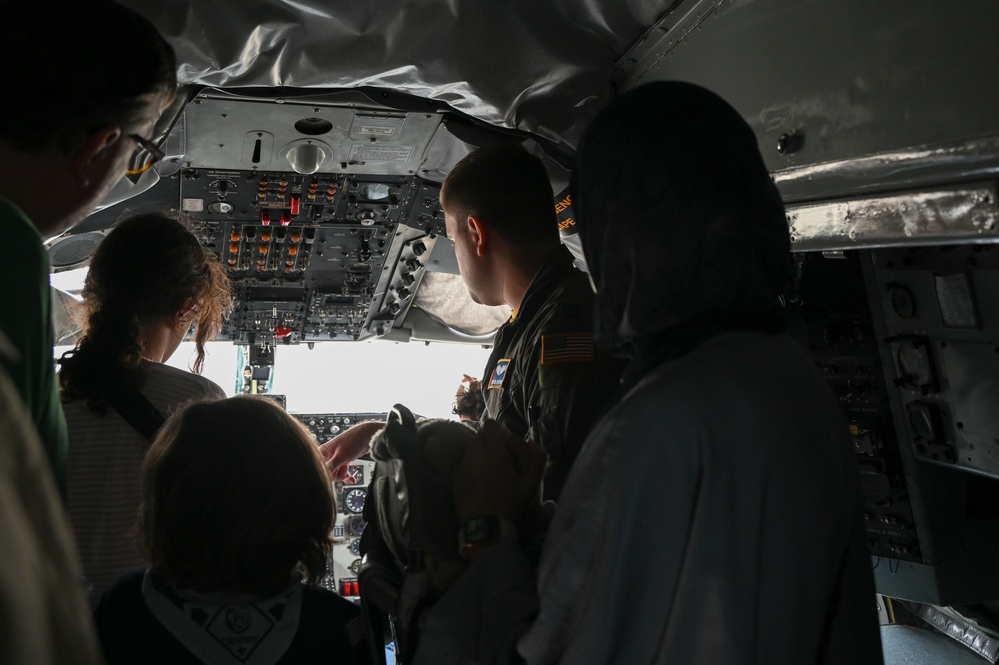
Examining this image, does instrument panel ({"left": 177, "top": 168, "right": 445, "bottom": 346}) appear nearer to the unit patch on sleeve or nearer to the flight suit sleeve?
the unit patch on sleeve

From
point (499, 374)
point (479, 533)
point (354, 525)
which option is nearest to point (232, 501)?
point (479, 533)

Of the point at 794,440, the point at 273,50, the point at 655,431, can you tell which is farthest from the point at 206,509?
the point at 273,50

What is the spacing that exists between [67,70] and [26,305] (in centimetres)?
34

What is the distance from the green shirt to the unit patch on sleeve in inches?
55.0

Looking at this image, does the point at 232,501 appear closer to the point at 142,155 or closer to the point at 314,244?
the point at 142,155

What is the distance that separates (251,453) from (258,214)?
257 cm

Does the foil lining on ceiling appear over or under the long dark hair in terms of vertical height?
over

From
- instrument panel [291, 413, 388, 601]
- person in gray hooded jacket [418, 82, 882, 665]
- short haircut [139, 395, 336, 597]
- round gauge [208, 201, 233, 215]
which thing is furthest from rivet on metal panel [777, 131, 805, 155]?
instrument panel [291, 413, 388, 601]

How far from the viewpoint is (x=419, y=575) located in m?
1.29

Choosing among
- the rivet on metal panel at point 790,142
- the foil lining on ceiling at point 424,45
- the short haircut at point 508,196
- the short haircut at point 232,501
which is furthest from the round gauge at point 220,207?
the rivet on metal panel at point 790,142

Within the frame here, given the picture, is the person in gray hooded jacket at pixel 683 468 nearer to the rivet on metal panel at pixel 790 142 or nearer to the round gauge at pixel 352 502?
the rivet on metal panel at pixel 790 142

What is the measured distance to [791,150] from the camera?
188 centimetres

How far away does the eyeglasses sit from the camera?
3.82 feet

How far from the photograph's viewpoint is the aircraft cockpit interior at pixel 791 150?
1.53 metres
